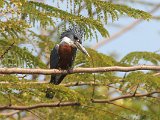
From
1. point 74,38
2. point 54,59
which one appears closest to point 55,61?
point 54,59

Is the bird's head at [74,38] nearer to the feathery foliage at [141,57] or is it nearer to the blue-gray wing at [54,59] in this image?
the blue-gray wing at [54,59]

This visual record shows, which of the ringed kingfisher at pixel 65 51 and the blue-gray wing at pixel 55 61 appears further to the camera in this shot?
the blue-gray wing at pixel 55 61

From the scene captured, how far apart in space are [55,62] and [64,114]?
109 cm

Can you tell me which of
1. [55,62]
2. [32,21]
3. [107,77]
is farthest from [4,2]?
[107,77]

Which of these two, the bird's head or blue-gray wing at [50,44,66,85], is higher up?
the bird's head

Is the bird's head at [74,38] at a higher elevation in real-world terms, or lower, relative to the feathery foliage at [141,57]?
higher

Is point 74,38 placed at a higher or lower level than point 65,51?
higher

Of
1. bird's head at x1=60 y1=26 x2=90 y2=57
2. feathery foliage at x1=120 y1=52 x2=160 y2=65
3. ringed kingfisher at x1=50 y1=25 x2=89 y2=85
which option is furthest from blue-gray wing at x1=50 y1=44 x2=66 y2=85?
feathery foliage at x1=120 y1=52 x2=160 y2=65

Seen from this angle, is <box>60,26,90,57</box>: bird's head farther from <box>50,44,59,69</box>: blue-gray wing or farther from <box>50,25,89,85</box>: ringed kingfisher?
<box>50,44,59,69</box>: blue-gray wing

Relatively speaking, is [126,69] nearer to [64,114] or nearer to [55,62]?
[55,62]

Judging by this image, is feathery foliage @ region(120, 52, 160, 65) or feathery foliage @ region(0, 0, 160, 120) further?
feathery foliage @ region(120, 52, 160, 65)

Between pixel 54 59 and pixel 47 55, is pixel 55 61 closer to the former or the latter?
A: pixel 54 59

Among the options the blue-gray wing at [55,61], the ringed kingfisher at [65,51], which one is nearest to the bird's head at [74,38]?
the ringed kingfisher at [65,51]

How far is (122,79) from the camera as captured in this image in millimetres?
5754
